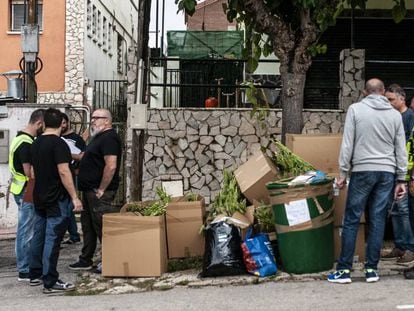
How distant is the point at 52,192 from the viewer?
6379 millimetres

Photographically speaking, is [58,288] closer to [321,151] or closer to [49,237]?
[49,237]

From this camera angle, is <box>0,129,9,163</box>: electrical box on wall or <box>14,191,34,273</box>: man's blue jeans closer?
<box>14,191,34,273</box>: man's blue jeans

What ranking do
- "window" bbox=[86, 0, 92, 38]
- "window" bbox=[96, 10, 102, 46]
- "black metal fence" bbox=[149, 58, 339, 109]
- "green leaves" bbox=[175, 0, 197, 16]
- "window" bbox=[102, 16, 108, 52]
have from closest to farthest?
"green leaves" bbox=[175, 0, 197, 16] → "black metal fence" bbox=[149, 58, 339, 109] → "window" bbox=[86, 0, 92, 38] → "window" bbox=[96, 10, 102, 46] → "window" bbox=[102, 16, 108, 52]

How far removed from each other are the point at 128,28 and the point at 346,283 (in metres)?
26.5

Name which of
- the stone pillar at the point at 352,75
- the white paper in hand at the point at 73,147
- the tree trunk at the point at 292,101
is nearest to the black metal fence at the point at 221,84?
the stone pillar at the point at 352,75

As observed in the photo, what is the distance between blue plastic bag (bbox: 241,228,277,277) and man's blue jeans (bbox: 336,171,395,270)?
0.70 m

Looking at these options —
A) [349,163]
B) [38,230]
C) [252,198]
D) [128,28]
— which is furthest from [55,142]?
[128,28]

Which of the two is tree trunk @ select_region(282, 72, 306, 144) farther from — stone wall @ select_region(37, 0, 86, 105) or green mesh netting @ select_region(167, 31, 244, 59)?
stone wall @ select_region(37, 0, 86, 105)

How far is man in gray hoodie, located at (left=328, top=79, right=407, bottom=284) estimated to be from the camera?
19.6 ft

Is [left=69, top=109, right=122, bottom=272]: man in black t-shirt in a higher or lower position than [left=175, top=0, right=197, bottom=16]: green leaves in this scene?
lower

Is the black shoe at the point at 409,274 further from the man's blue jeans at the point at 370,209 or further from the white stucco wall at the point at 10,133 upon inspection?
the white stucco wall at the point at 10,133

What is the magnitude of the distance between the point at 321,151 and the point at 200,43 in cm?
1042

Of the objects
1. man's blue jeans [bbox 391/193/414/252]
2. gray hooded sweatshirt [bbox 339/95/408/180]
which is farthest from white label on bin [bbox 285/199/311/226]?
man's blue jeans [bbox 391/193/414/252]

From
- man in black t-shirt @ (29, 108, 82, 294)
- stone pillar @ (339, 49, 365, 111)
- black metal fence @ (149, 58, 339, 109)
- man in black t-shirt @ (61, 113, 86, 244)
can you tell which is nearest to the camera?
man in black t-shirt @ (29, 108, 82, 294)
